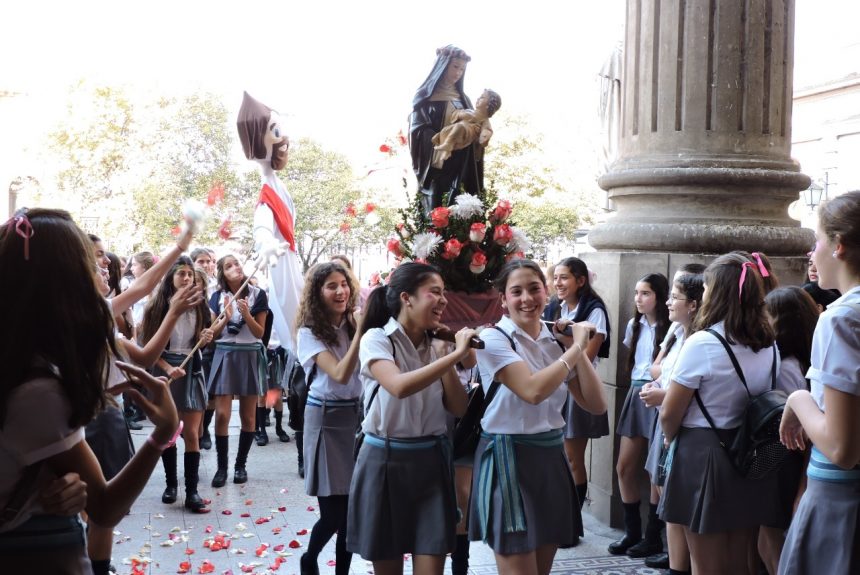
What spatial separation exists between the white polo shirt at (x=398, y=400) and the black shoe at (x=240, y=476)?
148 inches

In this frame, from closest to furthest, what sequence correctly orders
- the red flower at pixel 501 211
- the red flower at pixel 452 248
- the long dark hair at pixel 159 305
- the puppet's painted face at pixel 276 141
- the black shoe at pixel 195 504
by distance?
1. the red flower at pixel 452 248
2. the red flower at pixel 501 211
3. the long dark hair at pixel 159 305
4. the black shoe at pixel 195 504
5. the puppet's painted face at pixel 276 141

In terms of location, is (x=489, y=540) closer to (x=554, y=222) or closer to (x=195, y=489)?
(x=195, y=489)

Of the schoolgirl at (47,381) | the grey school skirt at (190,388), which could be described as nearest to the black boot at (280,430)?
the grey school skirt at (190,388)

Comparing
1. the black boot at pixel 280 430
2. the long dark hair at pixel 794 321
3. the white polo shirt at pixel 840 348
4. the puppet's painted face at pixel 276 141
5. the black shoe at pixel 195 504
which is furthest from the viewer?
the black boot at pixel 280 430

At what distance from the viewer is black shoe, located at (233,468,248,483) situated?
7.20m

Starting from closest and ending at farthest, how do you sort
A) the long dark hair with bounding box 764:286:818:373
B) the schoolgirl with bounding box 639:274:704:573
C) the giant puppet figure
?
the long dark hair with bounding box 764:286:818:373 → the schoolgirl with bounding box 639:274:704:573 → the giant puppet figure

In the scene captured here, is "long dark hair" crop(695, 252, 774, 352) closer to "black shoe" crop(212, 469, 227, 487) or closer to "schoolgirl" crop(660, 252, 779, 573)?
"schoolgirl" crop(660, 252, 779, 573)

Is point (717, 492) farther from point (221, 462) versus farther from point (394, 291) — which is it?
point (221, 462)

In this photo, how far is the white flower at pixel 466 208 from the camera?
5789mm

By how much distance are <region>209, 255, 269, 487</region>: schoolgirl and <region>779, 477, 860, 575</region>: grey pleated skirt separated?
16.8ft

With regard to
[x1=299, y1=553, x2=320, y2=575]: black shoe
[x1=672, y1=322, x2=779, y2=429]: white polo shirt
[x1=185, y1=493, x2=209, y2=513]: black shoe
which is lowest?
[x1=185, y1=493, x2=209, y2=513]: black shoe

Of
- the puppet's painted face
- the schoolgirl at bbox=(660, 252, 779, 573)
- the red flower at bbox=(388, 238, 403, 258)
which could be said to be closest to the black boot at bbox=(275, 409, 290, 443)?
the puppet's painted face

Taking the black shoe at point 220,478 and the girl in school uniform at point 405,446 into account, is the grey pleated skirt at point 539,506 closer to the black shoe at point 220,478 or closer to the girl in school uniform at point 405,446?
the girl in school uniform at point 405,446

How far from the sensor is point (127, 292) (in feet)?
12.2
